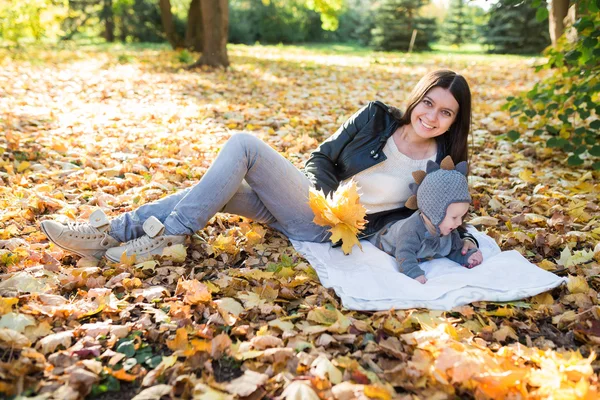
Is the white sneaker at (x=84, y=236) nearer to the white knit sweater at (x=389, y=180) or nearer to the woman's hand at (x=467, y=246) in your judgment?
the white knit sweater at (x=389, y=180)

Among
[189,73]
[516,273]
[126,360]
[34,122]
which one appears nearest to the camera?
[126,360]

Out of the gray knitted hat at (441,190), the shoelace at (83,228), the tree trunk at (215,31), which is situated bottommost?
the shoelace at (83,228)

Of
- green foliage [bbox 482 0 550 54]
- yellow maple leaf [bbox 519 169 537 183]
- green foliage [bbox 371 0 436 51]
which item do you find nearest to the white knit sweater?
yellow maple leaf [bbox 519 169 537 183]

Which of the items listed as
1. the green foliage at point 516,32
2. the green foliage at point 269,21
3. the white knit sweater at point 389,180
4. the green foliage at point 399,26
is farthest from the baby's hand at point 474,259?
the green foliage at point 269,21

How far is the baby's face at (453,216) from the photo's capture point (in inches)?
86.4

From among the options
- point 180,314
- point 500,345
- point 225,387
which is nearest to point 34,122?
point 180,314

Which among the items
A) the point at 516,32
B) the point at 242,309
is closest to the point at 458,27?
the point at 516,32

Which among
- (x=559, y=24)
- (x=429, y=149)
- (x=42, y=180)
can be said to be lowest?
(x=42, y=180)

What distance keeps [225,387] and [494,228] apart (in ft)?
6.65

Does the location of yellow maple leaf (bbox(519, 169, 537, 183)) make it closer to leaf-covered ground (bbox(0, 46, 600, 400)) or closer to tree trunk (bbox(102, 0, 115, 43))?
leaf-covered ground (bbox(0, 46, 600, 400))

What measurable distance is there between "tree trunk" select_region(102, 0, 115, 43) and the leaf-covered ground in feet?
49.8

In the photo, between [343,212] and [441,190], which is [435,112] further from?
[343,212]

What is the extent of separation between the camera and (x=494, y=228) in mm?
2988

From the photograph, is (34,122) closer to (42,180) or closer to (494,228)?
(42,180)
